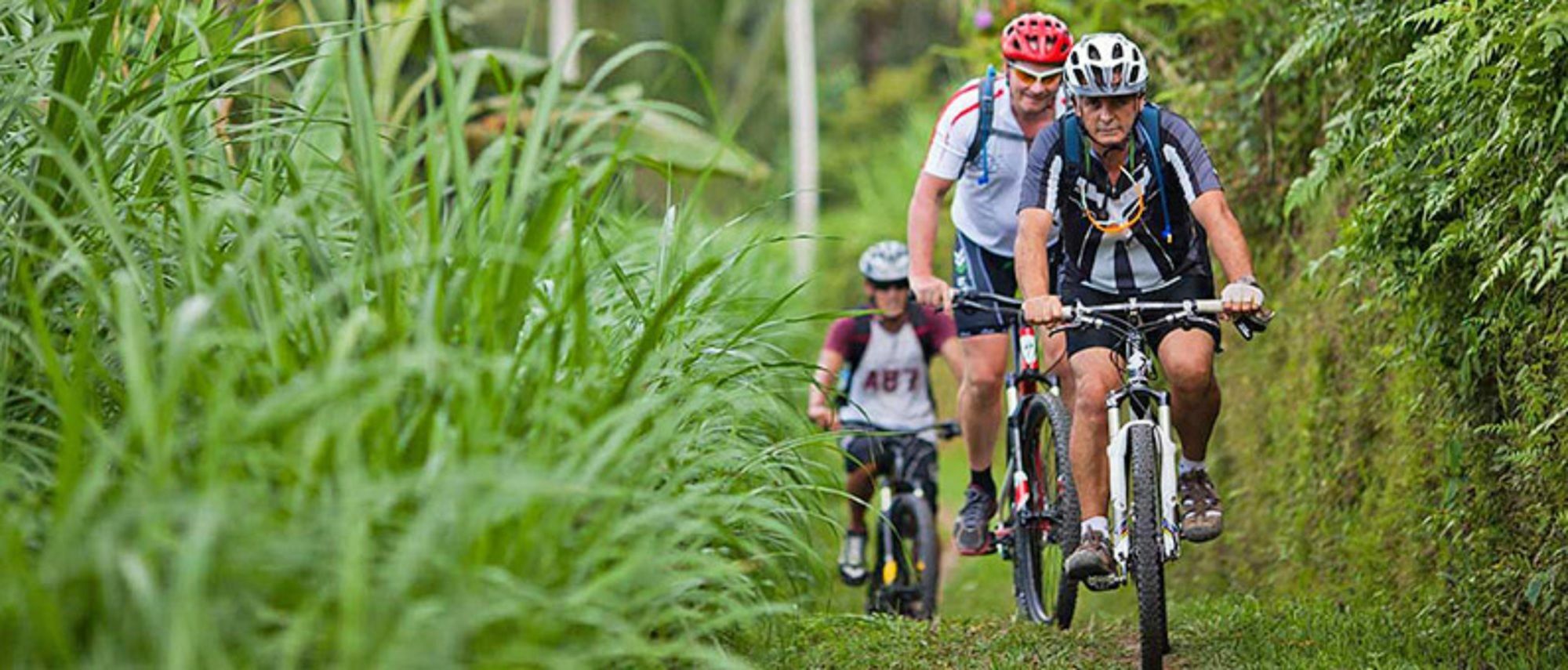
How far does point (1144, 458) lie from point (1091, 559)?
454 mm

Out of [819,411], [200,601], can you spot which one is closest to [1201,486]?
[819,411]

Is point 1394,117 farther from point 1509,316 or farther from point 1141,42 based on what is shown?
point 1141,42

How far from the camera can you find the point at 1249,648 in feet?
23.3

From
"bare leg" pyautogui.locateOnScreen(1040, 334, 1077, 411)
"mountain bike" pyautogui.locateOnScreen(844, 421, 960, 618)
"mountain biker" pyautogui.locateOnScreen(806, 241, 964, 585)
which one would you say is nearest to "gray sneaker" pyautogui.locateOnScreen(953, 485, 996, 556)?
"bare leg" pyautogui.locateOnScreen(1040, 334, 1077, 411)

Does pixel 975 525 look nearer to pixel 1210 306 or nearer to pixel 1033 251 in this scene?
pixel 1033 251

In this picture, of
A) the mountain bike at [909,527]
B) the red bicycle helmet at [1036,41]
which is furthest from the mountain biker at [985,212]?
the mountain bike at [909,527]

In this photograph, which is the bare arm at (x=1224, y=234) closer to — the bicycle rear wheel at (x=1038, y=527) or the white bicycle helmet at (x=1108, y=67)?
the white bicycle helmet at (x=1108, y=67)

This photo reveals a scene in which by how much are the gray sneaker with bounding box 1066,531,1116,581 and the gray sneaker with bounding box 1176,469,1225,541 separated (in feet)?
0.82

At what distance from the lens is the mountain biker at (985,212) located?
811 centimetres

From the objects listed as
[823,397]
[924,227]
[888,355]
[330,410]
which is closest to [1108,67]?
[924,227]

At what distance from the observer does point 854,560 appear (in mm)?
11078

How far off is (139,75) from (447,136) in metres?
1.10

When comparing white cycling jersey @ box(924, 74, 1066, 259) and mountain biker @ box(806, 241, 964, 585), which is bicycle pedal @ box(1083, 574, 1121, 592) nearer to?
white cycling jersey @ box(924, 74, 1066, 259)

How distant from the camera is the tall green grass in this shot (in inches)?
136
